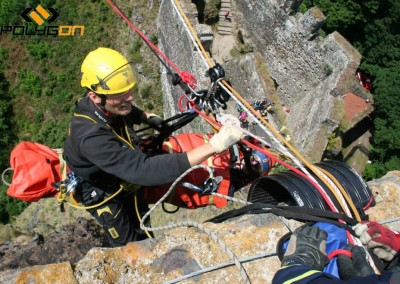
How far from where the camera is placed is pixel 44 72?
41.5 ft

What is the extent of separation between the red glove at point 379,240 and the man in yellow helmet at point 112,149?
1008 mm

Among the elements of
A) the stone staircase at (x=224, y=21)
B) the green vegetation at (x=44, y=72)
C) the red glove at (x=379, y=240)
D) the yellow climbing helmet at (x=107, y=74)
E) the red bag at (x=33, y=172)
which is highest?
the yellow climbing helmet at (x=107, y=74)

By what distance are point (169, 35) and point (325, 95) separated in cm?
374

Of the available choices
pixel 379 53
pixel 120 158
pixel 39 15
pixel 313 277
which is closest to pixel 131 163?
pixel 120 158

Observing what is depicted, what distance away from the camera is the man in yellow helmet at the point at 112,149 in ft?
9.13

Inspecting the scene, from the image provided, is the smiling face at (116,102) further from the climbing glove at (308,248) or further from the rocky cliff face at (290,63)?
the rocky cliff face at (290,63)

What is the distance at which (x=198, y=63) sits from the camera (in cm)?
778

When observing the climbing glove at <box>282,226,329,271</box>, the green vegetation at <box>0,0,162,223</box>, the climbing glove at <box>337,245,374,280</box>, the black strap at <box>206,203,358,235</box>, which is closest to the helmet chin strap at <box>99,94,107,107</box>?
the black strap at <box>206,203,358,235</box>

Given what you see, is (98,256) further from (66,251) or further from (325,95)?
(325,95)

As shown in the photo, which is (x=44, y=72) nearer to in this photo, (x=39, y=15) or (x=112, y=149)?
(x=39, y=15)

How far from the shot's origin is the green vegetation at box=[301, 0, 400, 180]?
40.8ft

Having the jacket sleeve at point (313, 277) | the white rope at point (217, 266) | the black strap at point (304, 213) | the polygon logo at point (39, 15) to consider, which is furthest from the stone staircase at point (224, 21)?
the jacket sleeve at point (313, 277)

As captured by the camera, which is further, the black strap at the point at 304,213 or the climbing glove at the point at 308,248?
the black strap at the point at 304,213

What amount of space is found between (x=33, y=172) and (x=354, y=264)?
8.58ft
